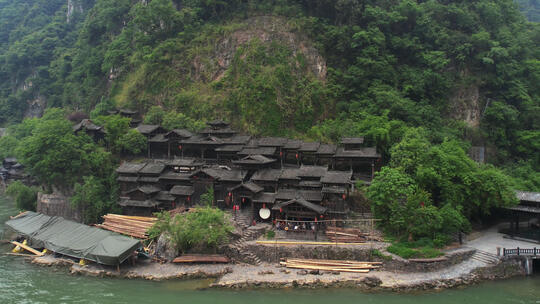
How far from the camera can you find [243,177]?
1224 inches

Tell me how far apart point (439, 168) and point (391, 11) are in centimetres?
2932

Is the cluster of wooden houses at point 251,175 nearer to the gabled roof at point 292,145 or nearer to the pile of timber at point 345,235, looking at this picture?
the gabled roof at point 292,145

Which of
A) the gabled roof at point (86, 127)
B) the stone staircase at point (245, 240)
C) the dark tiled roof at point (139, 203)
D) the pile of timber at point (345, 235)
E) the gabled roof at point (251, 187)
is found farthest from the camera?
the gabled roof at point (86, 127)

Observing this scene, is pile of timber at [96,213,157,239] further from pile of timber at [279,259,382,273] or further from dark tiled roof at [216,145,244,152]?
pile of timber at [279,259,382,273]

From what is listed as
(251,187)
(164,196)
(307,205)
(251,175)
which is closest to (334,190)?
(307,205)

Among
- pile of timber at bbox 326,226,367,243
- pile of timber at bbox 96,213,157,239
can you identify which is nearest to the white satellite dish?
pile of timber at bbox 326,226,367,243

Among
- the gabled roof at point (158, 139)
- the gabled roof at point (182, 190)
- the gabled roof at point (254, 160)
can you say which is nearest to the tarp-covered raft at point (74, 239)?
the gabled roof at point (182, 190)

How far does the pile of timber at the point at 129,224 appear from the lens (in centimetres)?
2920

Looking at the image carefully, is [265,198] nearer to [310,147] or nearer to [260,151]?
[260,151]

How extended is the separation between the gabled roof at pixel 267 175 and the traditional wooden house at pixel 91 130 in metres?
20.7

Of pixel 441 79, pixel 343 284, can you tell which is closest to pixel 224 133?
pixel 343 284

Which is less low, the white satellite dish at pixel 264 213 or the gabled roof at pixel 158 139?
the gabled roof at pixel 158 139

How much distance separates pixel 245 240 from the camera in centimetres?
2645

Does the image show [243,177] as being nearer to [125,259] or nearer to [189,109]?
[125,259]
